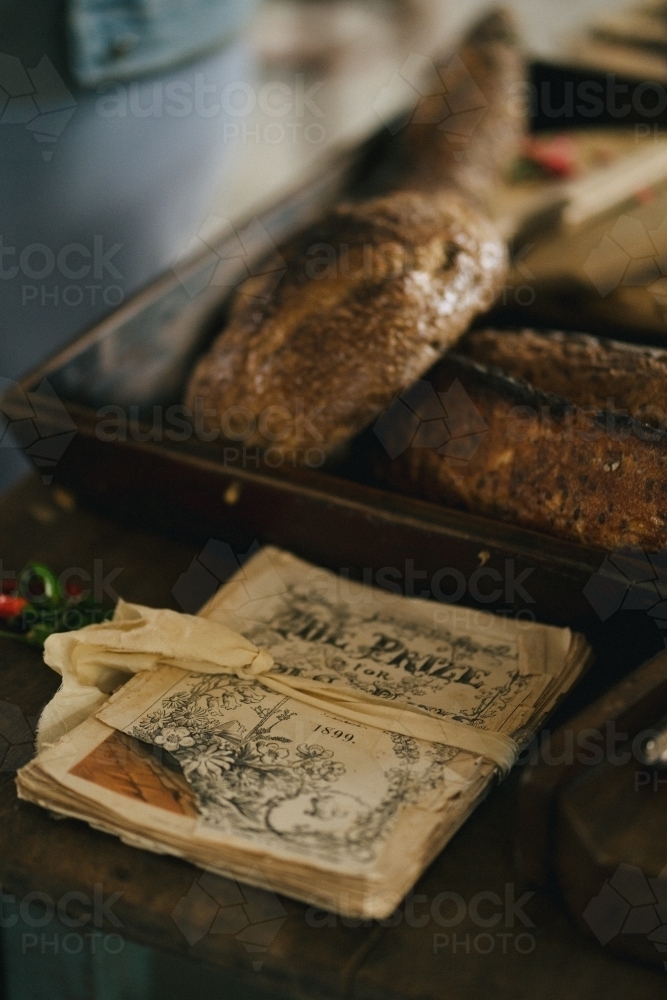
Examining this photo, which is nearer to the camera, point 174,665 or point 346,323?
point 174,665

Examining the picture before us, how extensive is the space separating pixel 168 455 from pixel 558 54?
1098 mm

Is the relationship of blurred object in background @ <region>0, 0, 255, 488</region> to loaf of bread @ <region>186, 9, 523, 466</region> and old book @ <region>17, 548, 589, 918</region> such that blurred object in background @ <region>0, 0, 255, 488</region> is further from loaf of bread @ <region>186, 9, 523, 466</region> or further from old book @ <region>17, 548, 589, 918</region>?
old book @ <region>17, 548, 589, 918</region>

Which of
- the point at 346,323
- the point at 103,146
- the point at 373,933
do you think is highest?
the point at 103,146

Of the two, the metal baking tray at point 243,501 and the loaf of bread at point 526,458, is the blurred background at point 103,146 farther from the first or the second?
the loaf of bread at point 526,458

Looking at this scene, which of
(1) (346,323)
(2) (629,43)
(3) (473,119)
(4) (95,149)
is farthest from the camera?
(2) (629,43)

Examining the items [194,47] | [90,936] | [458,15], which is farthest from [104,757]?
[458,15]

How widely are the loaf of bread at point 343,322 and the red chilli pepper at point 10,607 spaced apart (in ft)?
0.71

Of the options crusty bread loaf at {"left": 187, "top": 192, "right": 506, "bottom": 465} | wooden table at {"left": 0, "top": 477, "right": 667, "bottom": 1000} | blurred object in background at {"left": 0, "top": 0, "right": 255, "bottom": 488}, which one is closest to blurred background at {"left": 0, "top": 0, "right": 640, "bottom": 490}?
blurred object in background at {"left": 0, "top": 0, "right": 255, "bottom": 488}

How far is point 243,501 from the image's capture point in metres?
0.88

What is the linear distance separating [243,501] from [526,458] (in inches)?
9.4

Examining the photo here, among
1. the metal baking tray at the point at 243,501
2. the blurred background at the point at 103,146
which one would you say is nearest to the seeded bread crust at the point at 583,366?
the metal baking tray at the point at 243,501

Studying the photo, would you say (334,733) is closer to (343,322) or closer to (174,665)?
(174,665)

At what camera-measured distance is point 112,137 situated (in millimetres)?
1247

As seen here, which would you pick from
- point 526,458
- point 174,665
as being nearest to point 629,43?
point 526,458
